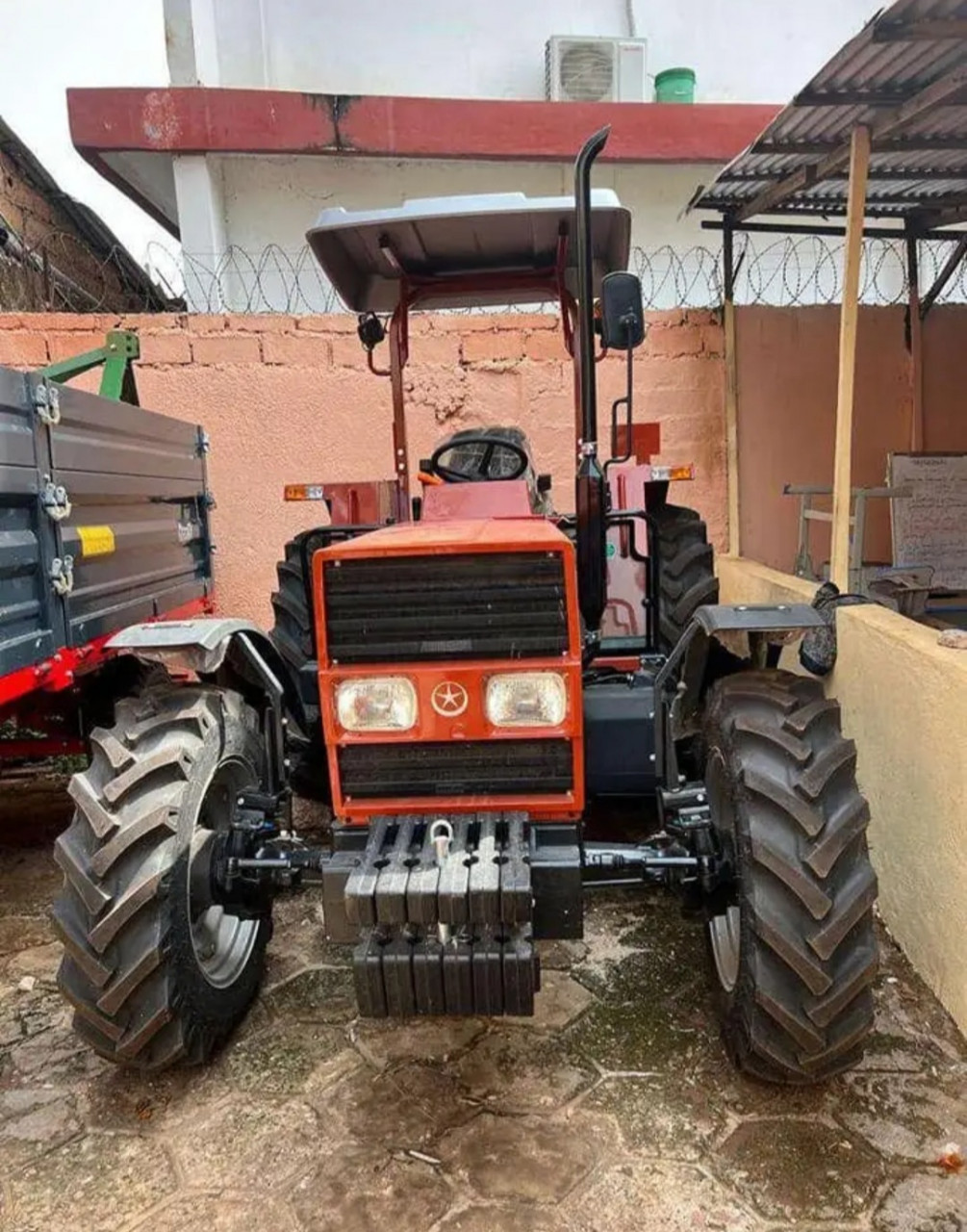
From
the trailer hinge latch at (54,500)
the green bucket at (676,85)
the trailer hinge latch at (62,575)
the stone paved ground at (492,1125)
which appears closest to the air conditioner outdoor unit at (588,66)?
the green bucket at (676,85)

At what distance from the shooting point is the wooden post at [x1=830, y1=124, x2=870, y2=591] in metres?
3.43

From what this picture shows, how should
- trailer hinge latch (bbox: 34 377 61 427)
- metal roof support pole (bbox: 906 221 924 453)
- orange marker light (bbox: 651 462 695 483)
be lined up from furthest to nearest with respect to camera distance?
metal roof support pole (bbox: 906 221 924 453) → orange marker light (bbox: 651 462 695 483) → trailer hinge latch (bbox: 34 377 61 427)

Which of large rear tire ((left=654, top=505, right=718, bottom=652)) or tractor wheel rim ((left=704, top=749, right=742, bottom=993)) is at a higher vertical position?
large rear tire ((left=654, top=505, right=718, bottom=652))

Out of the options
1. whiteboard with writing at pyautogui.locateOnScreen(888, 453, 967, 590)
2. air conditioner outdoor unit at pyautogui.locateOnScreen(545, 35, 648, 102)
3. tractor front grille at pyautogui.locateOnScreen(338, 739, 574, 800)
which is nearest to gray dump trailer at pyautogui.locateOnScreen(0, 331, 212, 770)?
tractor front grille at pyautogui.locateOnScreen(338, 739, 574, 800)

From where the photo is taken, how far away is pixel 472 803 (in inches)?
87.7

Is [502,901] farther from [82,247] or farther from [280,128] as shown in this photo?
[82,247]

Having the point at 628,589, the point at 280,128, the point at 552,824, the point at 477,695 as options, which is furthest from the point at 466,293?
the point at 280,128

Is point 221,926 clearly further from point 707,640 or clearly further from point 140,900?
point 707,640

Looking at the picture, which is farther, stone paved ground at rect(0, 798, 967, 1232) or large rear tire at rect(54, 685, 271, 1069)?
large rear tire at rect(54, 685, 271, 1069)

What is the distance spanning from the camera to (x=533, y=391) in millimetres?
5152

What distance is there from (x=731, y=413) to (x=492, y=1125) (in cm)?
423

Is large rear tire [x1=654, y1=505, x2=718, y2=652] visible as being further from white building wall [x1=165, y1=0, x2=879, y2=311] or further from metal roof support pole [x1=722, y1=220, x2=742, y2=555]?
white building wall [x1=165, y1=0, x2=879, y2=311]

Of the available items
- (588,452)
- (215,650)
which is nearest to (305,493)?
(215,650)

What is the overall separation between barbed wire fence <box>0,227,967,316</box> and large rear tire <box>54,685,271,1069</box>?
3773 millimetres
